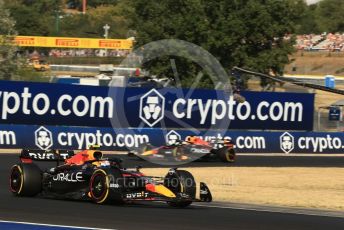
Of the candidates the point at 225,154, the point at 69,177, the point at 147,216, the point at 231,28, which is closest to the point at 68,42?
the point at 231,28

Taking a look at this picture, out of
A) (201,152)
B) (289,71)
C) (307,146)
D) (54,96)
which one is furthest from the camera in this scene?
(289,71)

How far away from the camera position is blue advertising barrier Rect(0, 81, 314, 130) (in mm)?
30812

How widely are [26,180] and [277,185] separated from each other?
8.14 metres

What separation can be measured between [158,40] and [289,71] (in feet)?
137

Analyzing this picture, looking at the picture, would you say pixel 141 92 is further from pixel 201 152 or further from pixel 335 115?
pixel 335 115

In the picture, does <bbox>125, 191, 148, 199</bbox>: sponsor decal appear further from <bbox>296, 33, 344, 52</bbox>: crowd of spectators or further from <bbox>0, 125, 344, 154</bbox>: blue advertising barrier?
<bbox>296, 33, 344, 52</bbox>: crowd of spectators

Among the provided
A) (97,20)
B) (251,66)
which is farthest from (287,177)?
(97,20)

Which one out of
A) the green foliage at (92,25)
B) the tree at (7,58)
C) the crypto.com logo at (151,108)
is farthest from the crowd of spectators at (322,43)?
the crypto.com logo at (151,108)

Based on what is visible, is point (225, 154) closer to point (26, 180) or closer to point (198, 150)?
point (198, 150)

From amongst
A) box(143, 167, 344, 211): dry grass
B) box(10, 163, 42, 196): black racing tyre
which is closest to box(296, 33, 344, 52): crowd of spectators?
box(143, 167, 344, 211): dry grass

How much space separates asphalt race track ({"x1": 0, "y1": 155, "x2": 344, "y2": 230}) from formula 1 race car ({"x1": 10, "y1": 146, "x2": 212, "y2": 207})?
20 centimetres

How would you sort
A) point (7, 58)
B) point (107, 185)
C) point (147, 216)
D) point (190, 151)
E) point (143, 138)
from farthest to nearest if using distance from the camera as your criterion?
point (7, 58), point (143, 138), point (190, 151), point (107, 185), point (147, 216)

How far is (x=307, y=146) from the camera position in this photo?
35188 millimetres

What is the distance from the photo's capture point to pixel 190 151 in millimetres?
27969
